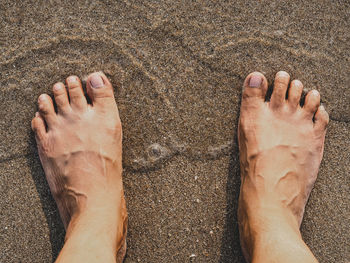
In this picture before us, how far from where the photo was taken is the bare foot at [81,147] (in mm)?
1771

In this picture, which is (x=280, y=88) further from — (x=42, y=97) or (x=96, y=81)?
(x=42, y=97)

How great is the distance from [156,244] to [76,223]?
423 mm

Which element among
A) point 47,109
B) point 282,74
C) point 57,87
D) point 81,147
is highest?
point 282,74

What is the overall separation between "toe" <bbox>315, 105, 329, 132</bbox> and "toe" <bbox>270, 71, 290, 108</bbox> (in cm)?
20

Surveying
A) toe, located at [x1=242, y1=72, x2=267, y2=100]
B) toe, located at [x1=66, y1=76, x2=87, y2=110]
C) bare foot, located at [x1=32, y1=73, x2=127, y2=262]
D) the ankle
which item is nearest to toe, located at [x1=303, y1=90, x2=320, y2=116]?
toe, located at [x1=242, y1=72, x2=267, y2=100]

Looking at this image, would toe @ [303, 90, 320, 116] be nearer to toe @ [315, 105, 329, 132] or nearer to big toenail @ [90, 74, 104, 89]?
toe @ [315, 105, 329, 132]

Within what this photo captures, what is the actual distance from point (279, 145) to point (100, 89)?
3.21 feet

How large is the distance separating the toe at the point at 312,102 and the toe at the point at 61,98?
1256 mm

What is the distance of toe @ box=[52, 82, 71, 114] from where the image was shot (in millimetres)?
1803

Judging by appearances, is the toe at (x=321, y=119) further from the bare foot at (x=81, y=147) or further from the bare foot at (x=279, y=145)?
the bare foot at (x=81, y=147)

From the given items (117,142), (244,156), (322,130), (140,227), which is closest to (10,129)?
(117,142)

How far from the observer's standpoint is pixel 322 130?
6.02 ft

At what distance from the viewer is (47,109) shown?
5.94ft

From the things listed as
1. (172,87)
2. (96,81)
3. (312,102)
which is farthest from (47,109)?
(312,102)
